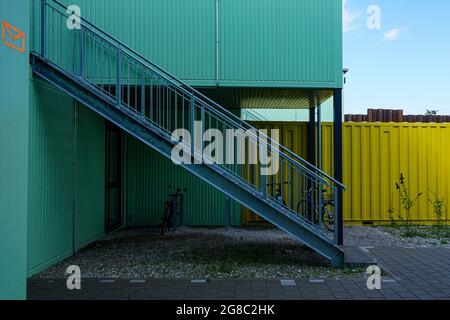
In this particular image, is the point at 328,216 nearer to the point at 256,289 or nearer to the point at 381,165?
the point at 381,165

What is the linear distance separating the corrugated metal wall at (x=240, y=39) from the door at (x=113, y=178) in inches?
102

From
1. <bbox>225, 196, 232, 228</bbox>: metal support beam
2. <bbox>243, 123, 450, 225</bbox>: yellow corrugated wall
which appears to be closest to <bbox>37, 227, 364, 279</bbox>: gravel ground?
<bbox>225, 196, 232, 228</bbox>: metal support beam

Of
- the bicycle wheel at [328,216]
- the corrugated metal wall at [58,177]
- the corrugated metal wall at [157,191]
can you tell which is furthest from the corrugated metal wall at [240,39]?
the bicycle wheel at [328,216]

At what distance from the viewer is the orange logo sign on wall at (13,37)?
A: 3.31m

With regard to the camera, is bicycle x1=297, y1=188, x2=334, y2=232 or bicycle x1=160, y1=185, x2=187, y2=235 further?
bicycle x1=297, y1=188, x2=334, y2=232

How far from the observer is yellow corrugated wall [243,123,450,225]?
10.9 meters

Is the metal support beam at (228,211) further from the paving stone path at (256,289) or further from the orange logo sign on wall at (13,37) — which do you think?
the orange logo sign on wall at (13,37)

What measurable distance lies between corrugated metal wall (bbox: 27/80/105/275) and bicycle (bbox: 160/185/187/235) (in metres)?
1.41

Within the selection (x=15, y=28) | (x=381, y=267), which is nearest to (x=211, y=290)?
(x=381, y=267)

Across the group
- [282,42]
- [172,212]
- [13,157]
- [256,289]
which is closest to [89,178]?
[172,212]

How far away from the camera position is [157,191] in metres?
10.7

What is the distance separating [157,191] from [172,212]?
118cm

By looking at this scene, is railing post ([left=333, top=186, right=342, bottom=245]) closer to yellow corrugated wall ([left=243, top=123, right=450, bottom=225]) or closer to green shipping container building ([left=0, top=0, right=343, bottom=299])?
green shipping container building ([left=0, top=0, right=343, bottom=299])

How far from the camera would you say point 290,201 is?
35.0 ft
